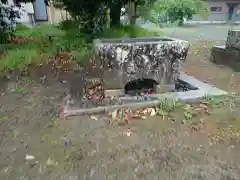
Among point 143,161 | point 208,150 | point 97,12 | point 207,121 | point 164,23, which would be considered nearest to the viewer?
point 143,161

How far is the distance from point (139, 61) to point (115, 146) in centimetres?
139

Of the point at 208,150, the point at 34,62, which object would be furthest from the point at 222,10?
the point at 208,150

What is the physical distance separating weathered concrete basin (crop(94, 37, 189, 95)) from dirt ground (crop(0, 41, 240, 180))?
2.33ft

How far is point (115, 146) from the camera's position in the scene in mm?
2207

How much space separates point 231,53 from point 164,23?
1490 centimetres

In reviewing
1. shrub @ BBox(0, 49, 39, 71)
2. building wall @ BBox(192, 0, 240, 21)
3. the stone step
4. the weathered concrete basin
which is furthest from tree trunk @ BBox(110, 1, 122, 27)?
building wall @ BBox(192, 0, 240, 21)

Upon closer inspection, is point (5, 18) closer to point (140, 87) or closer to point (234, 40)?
point (140, 87)

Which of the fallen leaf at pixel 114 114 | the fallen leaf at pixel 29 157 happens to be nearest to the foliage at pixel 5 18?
the fallen leaf at pixel 114 114

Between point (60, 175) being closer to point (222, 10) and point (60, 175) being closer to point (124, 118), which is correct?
point (124, 118)

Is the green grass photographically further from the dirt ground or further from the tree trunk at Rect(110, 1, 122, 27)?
the dirt ground

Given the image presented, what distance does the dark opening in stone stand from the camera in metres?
3.43

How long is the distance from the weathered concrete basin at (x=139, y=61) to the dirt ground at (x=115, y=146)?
27.9 inches

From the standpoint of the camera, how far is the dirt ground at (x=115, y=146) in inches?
72.7

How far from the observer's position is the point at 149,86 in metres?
3.61
